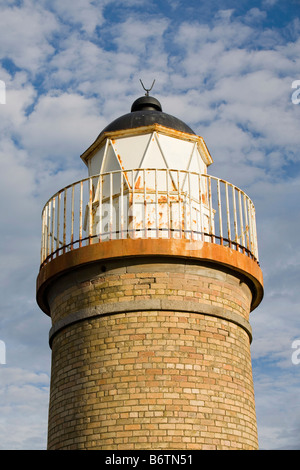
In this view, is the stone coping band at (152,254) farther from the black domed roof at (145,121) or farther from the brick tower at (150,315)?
the black domed roof at (145,121)

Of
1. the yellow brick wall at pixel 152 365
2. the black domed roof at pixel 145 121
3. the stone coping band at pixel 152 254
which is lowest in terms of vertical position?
the yellow brick wall at pixel 152 365

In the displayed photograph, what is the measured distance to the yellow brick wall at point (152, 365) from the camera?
1212cm

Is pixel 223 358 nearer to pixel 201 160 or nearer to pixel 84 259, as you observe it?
pixel 84 259

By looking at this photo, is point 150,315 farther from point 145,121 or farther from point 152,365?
point 145,121

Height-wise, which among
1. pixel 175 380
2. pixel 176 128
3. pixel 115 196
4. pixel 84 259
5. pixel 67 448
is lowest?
pixel 67 448

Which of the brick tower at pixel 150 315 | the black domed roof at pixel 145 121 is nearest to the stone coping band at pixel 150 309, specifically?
the brick tower at pixel 150 315

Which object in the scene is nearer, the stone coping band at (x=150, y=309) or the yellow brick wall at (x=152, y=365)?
the yellow brick wall at (x=152, y=365)

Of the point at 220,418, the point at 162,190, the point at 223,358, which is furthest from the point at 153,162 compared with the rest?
the point at 220,418

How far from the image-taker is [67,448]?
41.6 ft

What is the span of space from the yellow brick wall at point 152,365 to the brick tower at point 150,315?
0.02 meters

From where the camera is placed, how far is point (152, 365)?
40.7 feet

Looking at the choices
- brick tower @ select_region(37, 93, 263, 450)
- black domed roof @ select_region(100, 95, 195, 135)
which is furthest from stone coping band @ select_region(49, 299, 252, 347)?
black domed roof @ select_region(100, 95, 195, 135)

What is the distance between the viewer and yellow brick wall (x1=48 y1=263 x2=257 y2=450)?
12117 millimetres

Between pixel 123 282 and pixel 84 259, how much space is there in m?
0.90
